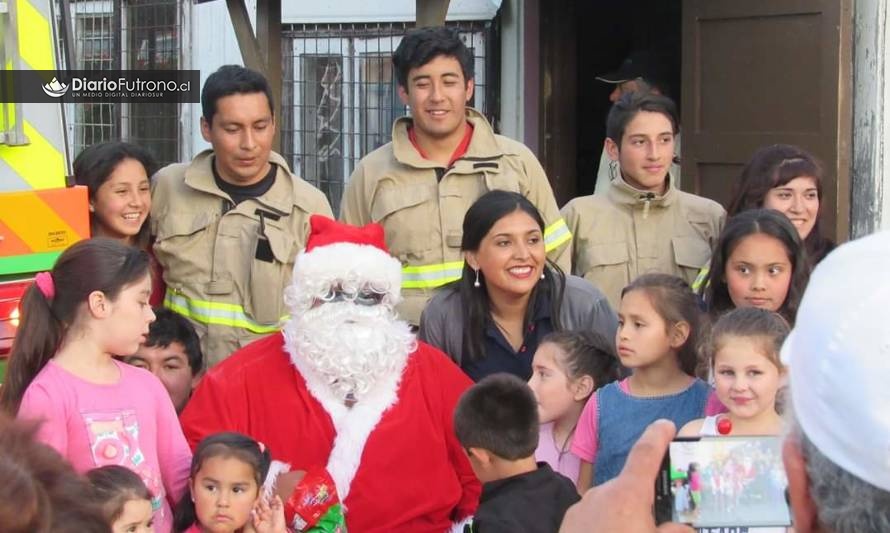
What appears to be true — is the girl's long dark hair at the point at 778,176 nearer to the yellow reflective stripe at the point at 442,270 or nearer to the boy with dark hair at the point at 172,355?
the yellow reflective stripe at the point at 442,270

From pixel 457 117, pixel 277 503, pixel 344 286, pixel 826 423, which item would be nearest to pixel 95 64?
pixel 457 117

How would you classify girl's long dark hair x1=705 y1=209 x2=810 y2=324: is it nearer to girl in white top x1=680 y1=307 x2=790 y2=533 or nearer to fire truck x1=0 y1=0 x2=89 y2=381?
girl in white top x1=680 y1=307 x2=790 y2=533

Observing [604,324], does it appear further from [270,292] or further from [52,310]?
[52,310]

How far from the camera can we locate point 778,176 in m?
4.95

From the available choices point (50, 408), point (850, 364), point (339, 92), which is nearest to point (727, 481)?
point (850, 364)

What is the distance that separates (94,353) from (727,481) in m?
2.17

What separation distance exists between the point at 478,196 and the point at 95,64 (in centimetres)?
629

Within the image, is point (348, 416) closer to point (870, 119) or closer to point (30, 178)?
point (30, 178)

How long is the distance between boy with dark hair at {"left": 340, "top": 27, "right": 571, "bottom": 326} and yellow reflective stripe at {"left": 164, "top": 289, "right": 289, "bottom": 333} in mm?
586

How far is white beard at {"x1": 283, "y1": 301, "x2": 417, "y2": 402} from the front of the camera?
4.33 metres

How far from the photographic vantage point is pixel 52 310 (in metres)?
3.81

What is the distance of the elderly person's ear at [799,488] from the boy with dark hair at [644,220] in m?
3.66

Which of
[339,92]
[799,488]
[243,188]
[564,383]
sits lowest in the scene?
[564,383]

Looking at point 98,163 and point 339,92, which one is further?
point 339,92
